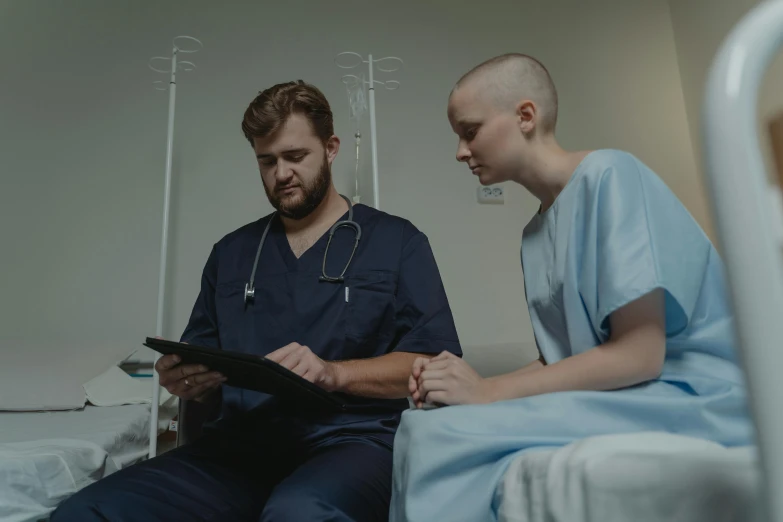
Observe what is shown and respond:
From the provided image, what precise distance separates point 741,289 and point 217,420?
1.14 meters

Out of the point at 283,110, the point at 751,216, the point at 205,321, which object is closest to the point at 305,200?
the point at 283,110

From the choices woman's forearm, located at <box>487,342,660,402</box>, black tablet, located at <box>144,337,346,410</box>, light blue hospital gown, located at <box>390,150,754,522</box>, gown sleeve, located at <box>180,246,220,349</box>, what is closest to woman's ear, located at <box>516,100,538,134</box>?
light blue hospital gown, located at <box>390,150,754,522</box>

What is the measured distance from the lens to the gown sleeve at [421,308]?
48.8 inches

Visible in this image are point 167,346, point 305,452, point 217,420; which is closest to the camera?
point 167,346

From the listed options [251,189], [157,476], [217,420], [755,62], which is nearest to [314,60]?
[251,189]

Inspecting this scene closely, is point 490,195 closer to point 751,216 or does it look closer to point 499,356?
point 499,356

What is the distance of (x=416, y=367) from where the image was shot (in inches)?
33.3

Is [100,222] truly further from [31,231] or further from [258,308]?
[258,308]

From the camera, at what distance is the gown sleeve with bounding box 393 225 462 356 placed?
1240 mm

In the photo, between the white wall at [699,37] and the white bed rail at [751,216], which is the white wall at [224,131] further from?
the white bed rail at [751,216]

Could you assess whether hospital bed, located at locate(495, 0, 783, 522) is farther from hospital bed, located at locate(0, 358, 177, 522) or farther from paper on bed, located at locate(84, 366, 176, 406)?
paper on bed, located at locate(84, 366, 176, 406)

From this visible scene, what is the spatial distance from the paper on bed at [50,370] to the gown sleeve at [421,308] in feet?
3.41

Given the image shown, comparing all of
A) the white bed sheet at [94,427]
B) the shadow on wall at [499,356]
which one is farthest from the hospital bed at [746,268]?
the shadow on wall at [499,356]

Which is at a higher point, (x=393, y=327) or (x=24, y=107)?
(x=24, y=107)
